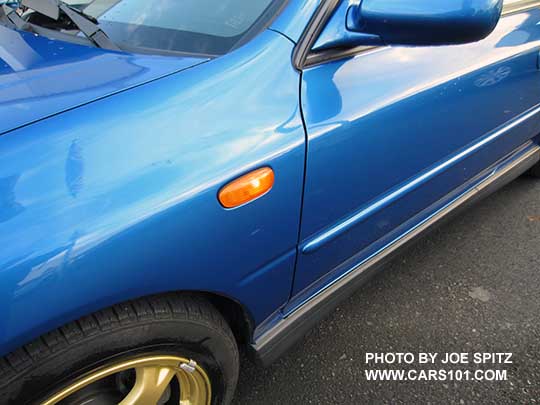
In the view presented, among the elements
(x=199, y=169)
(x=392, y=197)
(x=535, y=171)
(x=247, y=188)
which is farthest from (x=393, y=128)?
(x=535, y=171)

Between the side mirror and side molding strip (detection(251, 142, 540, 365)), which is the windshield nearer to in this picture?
the side mirror

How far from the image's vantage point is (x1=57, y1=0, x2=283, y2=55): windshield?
116cm

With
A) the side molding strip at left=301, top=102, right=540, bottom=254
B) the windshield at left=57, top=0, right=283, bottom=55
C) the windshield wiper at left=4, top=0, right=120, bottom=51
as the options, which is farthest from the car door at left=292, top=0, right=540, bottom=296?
the windshield wiper at left=4, top=0, right=120, bottom=51

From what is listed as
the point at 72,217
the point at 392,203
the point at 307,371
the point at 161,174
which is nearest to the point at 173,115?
the point at 161,174

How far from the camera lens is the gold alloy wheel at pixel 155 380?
94 centimetres

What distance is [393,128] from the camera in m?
1.27

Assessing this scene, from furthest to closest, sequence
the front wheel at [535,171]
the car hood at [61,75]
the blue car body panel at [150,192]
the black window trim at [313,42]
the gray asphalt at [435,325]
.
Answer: the front wheel at [535,171] → the gray asphalt at [435,325] → the black window trim at [313,42] → the car hood at [61,75] → the blue car body panel at [150,192]

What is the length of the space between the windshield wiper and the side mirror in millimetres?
655

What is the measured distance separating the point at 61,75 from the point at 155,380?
0.83 metres

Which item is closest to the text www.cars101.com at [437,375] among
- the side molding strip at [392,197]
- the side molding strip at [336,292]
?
the side molding strip at [336,292]

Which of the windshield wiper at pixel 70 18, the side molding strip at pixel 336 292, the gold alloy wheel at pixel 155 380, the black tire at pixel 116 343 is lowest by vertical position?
the side molding strip at pixel 336 292

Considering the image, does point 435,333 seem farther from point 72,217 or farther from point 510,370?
point 72,217

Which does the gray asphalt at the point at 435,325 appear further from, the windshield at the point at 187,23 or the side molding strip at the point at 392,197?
the windshield at the point at 187,23

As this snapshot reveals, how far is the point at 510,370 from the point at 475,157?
87 centimetres
